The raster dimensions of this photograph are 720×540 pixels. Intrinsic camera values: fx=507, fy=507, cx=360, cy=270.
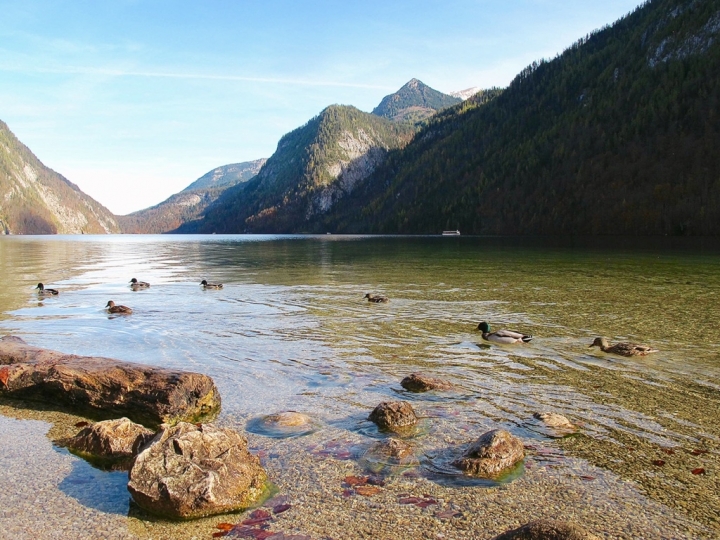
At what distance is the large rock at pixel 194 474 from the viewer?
24.3 ft

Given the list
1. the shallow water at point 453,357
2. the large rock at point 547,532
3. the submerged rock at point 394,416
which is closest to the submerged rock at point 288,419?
the shallow water at point 453,357

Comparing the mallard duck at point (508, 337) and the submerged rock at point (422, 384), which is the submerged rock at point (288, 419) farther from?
the mallard duck at point (508, 337)

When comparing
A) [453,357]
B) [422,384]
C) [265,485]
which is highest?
[422,384]

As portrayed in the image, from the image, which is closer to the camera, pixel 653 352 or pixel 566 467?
pixel 566 467

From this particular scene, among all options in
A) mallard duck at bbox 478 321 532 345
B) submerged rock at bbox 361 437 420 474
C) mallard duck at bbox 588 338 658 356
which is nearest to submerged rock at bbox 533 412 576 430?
submerged rock at bbox 361 437 420 474

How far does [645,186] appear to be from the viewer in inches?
6668

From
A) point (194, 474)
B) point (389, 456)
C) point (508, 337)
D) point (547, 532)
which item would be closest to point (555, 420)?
point (389, 456)

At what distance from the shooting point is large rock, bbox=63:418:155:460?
9.17 metres

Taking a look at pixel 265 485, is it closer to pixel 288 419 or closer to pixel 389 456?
pixel 389 456

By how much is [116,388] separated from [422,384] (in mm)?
7376

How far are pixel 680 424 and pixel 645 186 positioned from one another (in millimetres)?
184364

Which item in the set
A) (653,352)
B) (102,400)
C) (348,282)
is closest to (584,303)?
(653,352)

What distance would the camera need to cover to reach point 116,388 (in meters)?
11.5

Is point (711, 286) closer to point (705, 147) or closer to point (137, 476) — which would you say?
point (137, 476)
